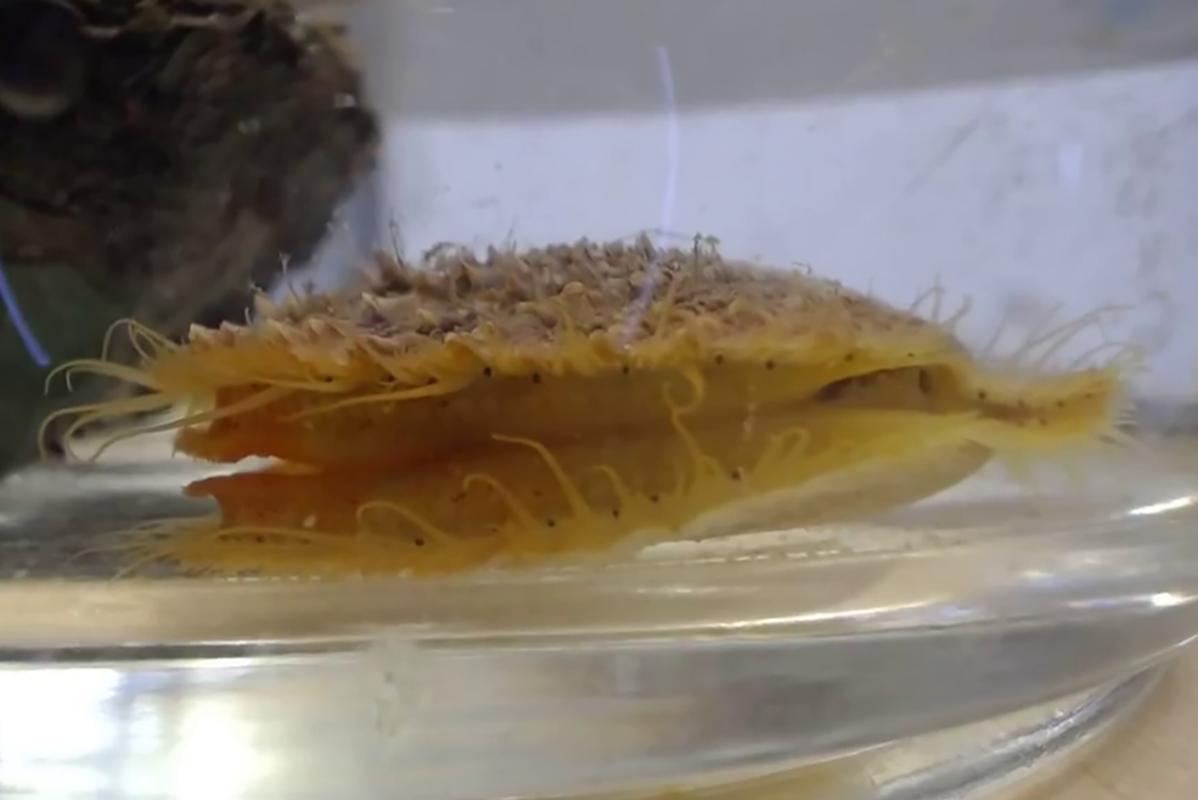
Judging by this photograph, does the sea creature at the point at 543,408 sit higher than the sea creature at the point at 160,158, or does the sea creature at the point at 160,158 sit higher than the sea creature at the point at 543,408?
the sea creature at the point at 160,158

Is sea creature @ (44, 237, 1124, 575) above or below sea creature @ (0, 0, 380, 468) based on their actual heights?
below

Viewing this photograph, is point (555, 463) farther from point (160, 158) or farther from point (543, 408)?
point (160, 158)

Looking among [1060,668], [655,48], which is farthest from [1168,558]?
[655,48]

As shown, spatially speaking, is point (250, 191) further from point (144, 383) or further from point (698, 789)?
point (698, 789)

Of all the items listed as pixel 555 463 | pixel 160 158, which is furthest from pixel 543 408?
pixel 160 158
